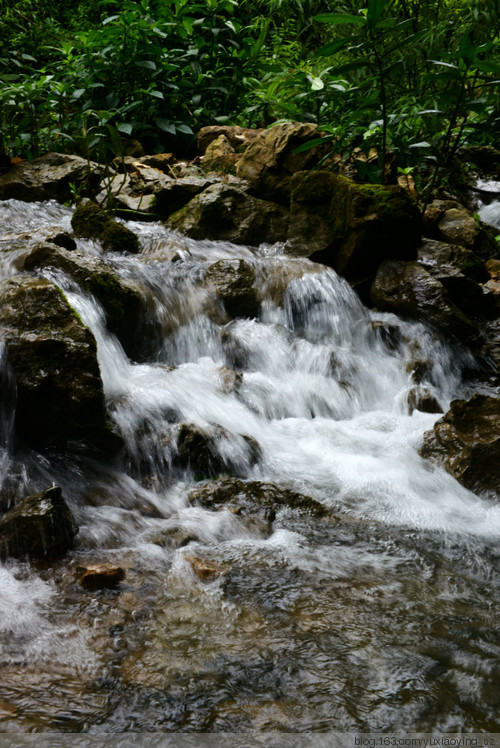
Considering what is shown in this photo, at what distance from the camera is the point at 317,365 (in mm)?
4719

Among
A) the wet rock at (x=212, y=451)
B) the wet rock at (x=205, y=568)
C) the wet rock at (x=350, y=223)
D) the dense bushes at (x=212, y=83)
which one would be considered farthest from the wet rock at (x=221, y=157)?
the wet rock at (x=205, y=568)

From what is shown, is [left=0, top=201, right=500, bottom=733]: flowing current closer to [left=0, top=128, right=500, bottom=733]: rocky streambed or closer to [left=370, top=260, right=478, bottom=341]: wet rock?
[left=0, top=128, right=500, bottom=733]: rocky streambed

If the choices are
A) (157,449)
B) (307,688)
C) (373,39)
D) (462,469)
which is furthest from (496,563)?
(373,39)

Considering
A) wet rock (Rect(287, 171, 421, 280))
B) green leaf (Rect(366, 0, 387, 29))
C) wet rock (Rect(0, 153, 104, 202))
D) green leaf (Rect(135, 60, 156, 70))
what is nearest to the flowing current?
wet rock (Rect(287, 171, 421, 280))

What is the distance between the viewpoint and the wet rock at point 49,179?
269 inches

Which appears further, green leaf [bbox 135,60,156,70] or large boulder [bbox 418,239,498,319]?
green leaf [bbox 135,60,156,70]

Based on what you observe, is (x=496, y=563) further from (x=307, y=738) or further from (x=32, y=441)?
(x=32, y=441)

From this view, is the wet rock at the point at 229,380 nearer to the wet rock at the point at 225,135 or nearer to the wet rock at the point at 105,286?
the wet rock at the point at 105,286

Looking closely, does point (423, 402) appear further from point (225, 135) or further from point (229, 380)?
point (225, 135)

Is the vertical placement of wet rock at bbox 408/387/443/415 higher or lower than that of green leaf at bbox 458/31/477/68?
lower

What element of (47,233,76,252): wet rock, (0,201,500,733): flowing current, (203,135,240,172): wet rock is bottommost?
(0,201,500,733): flowing current

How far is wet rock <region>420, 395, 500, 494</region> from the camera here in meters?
3.16

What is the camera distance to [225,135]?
822 centimetres

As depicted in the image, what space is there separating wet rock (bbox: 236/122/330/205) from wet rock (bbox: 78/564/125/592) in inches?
217
